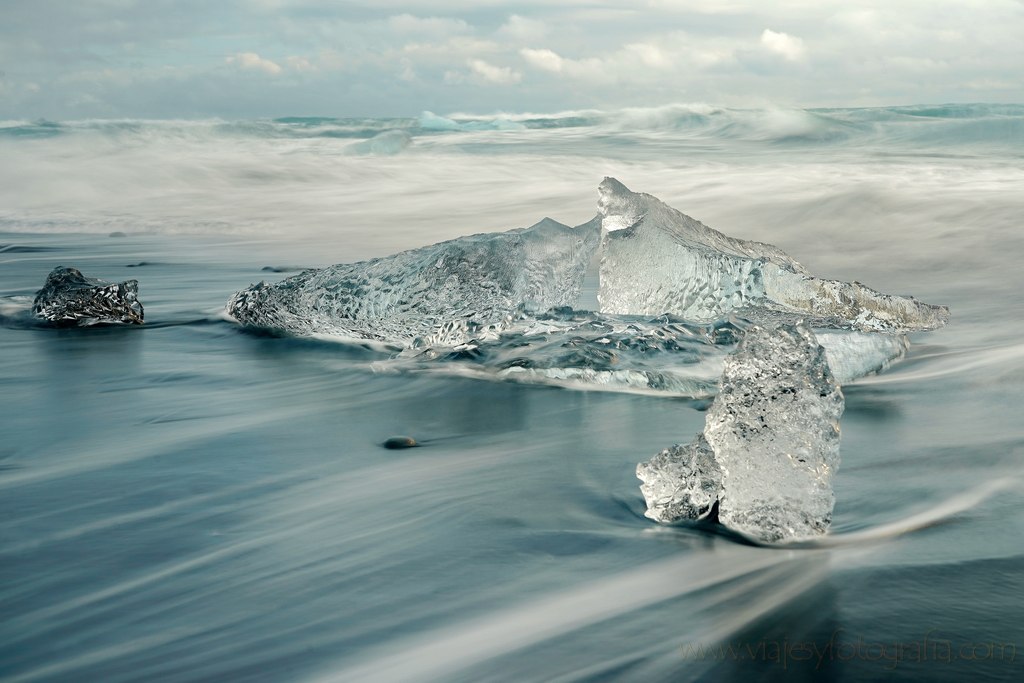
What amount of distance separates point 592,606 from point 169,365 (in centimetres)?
250

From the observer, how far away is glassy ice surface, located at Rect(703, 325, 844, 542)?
166cm

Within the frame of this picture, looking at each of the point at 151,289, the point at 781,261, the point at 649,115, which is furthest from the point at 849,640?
the point at 649,115

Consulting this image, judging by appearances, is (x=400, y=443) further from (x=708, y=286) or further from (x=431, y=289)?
(x=708, y=286)

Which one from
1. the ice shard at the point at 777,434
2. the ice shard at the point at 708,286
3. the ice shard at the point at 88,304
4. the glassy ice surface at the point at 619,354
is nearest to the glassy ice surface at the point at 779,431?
the ice shard at the point at 777,434

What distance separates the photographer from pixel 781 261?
435 cm

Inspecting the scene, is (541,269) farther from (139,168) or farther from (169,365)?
(139,168)

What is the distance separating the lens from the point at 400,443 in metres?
2.51

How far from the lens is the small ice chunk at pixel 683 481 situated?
1.80m

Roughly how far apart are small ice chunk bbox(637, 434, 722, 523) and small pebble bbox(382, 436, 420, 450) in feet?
2.72

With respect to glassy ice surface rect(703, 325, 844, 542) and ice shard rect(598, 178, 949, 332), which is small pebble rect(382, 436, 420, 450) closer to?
glassy ice surface rect(703, 325, 844, 542)

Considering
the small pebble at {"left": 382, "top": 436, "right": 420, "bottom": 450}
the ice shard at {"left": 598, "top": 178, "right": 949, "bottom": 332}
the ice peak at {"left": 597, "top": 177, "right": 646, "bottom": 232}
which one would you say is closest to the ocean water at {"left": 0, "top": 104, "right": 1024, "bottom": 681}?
the small pebble at {"left": 382, "top": 436, "right": 420, "bottom": 450}

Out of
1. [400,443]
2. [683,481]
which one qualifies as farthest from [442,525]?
[400,443]

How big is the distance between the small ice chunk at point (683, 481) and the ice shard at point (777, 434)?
0.11ft

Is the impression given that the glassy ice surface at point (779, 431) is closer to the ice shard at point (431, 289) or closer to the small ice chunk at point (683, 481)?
the small ice chunk at point (683, 481)
